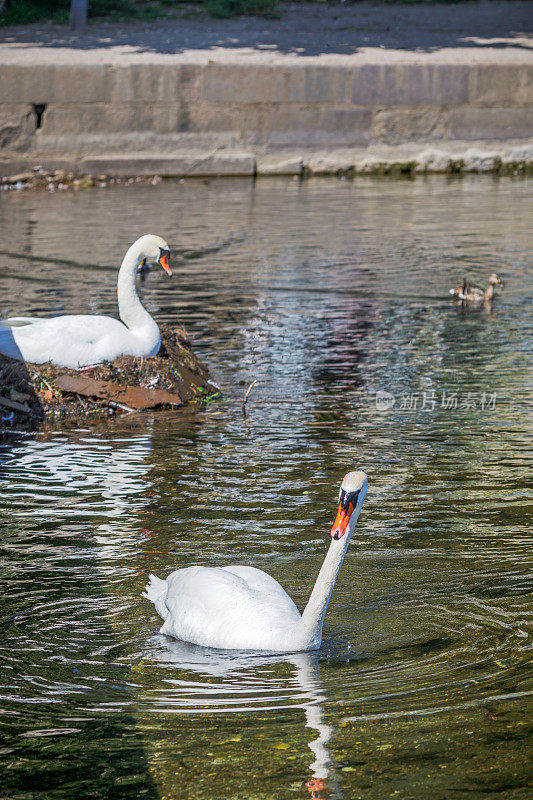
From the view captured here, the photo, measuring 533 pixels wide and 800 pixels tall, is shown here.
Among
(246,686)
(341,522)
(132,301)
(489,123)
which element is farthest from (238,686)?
(489,123)

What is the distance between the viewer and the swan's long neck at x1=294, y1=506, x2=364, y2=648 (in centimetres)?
550

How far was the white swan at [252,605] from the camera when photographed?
5.51m

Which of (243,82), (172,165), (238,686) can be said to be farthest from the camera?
(172,165)

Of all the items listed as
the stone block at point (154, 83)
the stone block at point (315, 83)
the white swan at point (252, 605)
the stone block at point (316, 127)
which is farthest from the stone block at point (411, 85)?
the white swan at point (252, 605)

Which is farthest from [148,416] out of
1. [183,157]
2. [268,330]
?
[183,157]

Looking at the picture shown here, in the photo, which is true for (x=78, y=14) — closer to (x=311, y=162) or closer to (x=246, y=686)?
(x=311, y=162)

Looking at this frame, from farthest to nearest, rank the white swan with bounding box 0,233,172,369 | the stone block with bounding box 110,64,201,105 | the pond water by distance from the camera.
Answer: the stone block with bounding box 110,64,201,105, the white swan with bounding box 0,233,172,369, the pond water

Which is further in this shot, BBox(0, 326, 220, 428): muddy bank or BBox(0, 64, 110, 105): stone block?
BBox(0, 64, 110, 105): stone block

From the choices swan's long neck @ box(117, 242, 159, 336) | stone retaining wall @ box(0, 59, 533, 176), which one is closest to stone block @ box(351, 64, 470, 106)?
stone retaining wall @ box(0, 59, 533, 176)

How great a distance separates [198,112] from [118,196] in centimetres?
390

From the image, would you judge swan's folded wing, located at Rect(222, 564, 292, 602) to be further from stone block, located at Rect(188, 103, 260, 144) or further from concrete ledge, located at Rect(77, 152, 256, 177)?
stone block, located at Rect(188, 103, 260, 144)

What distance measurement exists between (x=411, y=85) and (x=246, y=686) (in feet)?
82.7

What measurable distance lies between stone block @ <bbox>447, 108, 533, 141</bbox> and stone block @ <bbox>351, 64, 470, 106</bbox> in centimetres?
42

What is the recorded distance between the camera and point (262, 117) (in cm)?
2869
